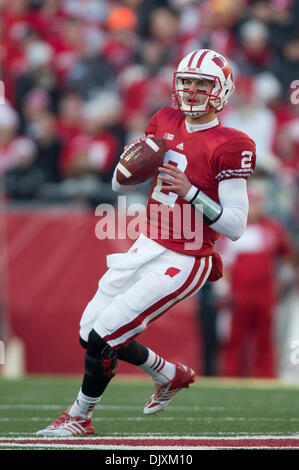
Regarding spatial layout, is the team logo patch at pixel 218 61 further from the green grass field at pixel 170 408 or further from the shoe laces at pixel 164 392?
the green grass field at pixel 170 408

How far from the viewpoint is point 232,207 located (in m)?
4.35

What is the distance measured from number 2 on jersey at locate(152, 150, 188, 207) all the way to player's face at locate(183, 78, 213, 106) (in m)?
0.25

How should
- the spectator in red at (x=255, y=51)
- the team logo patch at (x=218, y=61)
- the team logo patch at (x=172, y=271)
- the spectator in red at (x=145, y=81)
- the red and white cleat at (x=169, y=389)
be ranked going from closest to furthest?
the team logo patch at (x=172, y=271), the team logo patch at (x=218, y=61), the red and white cleat at (x=169, y=389), the spectator in red at (x=255, y=51), the spectator in red at (x=145, y=81)

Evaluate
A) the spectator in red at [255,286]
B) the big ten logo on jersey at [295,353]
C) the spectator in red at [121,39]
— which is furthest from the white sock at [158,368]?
the spectator in red at [121,39]

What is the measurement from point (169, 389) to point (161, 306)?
1.95 ft

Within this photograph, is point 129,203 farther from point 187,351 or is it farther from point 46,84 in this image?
point 46,84

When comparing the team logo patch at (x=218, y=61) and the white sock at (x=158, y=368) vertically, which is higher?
the team logo patch at (x=218, y=61)

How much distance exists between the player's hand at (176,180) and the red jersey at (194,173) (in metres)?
0.11

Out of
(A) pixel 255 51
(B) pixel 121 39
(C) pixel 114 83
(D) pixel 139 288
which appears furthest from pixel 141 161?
(B) pixel 121 39

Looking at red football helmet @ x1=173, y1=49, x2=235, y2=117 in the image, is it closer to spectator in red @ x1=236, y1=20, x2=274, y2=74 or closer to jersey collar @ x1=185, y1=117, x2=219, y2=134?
jersey collar @ x1=185, y1=117, x2=219, y2=134

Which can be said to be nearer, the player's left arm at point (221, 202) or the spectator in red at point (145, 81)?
the player's left arm at point (221, 202)

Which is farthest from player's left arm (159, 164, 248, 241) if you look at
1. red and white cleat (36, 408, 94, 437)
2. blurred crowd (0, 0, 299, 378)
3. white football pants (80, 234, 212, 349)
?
blurred crowd (0, 0, 299, 378)

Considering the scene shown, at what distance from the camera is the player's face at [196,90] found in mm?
4520

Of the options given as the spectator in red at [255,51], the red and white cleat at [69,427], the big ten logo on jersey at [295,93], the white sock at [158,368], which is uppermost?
the spectator in red at [255,51]
